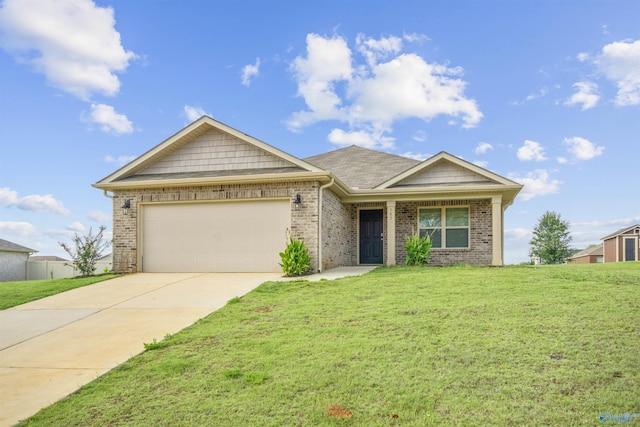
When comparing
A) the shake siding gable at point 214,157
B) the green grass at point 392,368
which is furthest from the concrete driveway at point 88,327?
the shake siding gable at point 214,157

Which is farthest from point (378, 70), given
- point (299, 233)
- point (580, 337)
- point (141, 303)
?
point (580, 337)

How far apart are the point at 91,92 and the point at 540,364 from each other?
12.6m

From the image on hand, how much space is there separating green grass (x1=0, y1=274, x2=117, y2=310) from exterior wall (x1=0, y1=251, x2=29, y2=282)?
13358 mm

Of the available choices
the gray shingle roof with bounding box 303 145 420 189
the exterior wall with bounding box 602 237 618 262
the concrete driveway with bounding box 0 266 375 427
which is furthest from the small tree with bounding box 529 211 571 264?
the concrete driveway with bounding box 0 266 375 427

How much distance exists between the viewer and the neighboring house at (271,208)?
12930 millimetres

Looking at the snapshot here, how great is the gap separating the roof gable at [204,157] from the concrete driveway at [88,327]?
3483 millimetres

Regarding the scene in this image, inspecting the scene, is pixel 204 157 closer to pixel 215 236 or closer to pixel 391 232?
pixel 215 236

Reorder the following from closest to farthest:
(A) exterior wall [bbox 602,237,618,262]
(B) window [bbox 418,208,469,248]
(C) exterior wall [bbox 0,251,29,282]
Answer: (B) window [bbox 418,208,469,248] → (C) exterior wall [bbox 0,251,29,282] → (A) exterior wall [bbox 602,237,618,262]

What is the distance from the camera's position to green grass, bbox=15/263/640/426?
12.7ft

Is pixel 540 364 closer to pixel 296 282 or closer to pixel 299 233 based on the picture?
pixel 296 282

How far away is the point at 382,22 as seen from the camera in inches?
502

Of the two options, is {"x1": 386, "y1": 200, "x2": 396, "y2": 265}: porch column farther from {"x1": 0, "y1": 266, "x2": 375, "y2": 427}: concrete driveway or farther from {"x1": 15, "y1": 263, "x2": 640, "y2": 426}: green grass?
{"x1": 15, "y1": 263, "x2": 640, "y2": 426}: green grass

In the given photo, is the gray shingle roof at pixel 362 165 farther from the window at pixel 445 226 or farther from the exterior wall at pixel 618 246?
the exterior wall at pixel 618 246

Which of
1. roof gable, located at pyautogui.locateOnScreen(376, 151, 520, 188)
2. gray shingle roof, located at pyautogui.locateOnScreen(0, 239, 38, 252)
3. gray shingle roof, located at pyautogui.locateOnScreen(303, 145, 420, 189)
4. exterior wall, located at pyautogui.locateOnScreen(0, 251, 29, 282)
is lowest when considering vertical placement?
exterior wall, located at pyautogui.locateOnScreen(0, 251, 29, 282)
